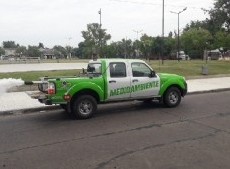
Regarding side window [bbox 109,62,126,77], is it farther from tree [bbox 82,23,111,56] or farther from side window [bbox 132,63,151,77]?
tree [bbox 82,23,111,56]

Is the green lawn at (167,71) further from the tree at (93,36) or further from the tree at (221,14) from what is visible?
the tree at (93,36)

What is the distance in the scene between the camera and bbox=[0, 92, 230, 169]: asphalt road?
5836 mm

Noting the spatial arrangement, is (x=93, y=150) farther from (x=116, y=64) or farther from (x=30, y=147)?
(x=116, y=64)

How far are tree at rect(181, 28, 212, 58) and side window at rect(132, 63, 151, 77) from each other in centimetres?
6006

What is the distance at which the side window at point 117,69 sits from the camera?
1026 centimetres

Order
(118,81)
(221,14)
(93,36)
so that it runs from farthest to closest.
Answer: (93,36) < (221,14) < (118,81)

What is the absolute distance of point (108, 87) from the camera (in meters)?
10.1

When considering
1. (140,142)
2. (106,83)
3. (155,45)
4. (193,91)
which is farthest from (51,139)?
(155,45)

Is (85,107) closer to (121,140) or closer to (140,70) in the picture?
(140,70)

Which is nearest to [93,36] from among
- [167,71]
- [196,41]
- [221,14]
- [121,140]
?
[196,41]

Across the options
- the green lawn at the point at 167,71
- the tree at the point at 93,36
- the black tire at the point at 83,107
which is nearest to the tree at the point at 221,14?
the green lawn at the point at 167,71

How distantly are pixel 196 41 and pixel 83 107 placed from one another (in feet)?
206

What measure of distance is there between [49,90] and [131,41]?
7471cm

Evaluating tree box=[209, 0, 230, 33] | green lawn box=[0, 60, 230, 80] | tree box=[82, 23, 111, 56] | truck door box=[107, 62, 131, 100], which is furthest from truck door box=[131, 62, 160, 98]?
tree box=[82, 23, 111, 56]
